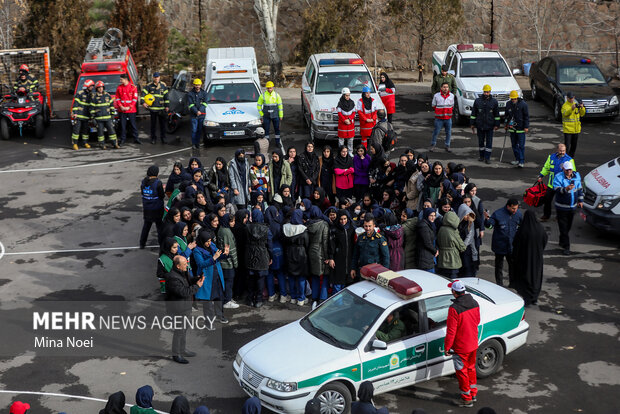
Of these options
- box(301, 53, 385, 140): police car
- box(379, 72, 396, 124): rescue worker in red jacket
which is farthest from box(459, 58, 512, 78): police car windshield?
box(301, 53, 385, 140): police car

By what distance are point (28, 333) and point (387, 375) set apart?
560 centimetres

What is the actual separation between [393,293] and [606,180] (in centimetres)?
691

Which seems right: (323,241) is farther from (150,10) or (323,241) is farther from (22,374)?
(150,10)

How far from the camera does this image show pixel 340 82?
851 inches

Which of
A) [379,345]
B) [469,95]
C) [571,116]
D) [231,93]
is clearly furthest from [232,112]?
[379,345]

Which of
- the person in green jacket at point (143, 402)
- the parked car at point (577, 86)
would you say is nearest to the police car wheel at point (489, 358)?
the person in green jacket at point (143, 402)

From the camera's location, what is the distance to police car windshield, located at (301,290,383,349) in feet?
32.2

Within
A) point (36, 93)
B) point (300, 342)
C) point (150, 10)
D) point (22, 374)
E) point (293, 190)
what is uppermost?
point (150, 10)

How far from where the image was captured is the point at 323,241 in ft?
40.8

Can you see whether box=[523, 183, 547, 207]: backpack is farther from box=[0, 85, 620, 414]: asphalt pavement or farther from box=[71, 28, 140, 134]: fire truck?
box=[71, 28, 140, 134]: fire truck

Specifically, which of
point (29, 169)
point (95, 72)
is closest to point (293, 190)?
point (29, 169)

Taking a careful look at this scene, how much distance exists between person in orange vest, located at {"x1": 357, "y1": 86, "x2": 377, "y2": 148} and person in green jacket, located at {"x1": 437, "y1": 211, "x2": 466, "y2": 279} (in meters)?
7.15

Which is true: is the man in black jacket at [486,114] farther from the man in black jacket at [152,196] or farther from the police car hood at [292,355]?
the police car hood at [292,355]

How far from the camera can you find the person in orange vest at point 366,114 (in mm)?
19203
